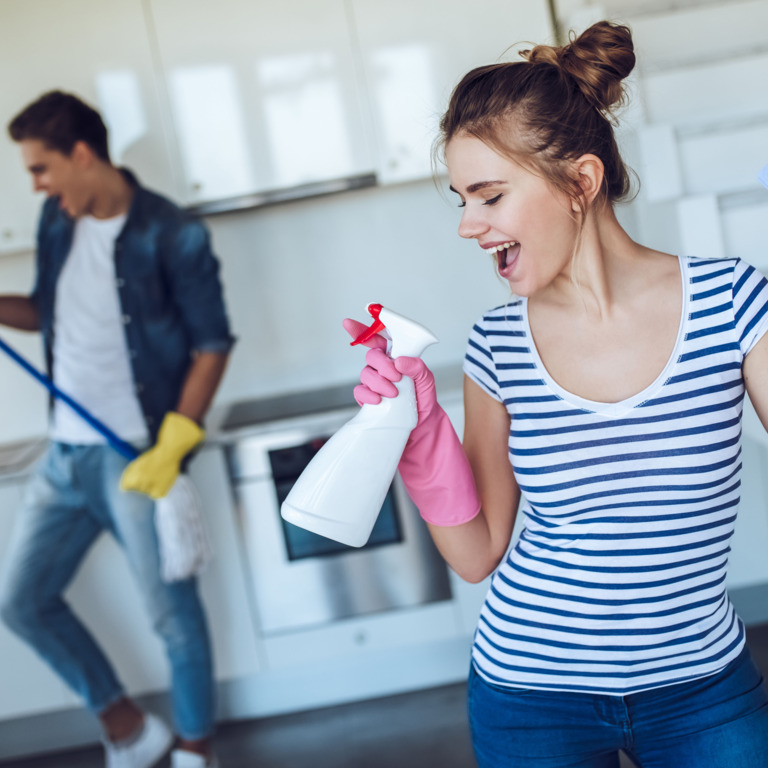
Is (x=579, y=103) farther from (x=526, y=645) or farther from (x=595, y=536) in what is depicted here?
(x=526, y=645)

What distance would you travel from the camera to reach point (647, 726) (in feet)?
3.10

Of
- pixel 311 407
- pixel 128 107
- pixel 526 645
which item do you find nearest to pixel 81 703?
pixel 311 407

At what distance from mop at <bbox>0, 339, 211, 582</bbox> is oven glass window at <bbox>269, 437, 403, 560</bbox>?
293 millimetres

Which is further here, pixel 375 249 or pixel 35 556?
pixel 375 249

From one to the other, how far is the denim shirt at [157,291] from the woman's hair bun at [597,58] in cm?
130

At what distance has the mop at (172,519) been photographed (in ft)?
6.66

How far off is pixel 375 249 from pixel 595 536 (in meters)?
1.97

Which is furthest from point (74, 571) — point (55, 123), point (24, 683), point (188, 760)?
point (55, 123)

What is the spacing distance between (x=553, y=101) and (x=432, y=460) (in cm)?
41

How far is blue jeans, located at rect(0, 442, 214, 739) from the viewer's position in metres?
2.07

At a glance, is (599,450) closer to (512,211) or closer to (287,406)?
(512,211)

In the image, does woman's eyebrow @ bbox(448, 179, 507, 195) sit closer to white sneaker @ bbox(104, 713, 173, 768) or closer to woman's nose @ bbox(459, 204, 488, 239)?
woman's nose @ bbox(459, 204, 488, 239)

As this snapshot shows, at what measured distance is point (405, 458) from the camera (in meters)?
0.99

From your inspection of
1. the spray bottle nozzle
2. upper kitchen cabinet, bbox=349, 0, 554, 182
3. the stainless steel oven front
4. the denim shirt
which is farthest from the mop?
the spray bottle nozzle
